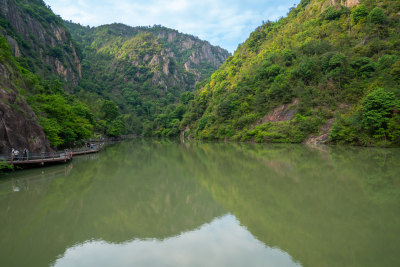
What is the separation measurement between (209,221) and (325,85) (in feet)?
144

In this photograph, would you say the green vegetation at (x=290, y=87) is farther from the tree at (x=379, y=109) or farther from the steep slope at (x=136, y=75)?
the steep slope at (x=136, y=75)

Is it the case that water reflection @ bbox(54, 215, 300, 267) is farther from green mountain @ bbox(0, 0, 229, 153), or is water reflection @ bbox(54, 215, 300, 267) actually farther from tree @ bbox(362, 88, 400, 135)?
tree @ bbox(362, 88, 400, 135)

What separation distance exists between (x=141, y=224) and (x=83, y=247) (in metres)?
2.08

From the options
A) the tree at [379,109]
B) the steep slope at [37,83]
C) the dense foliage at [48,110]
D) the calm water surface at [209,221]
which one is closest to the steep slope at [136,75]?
the steep slope at [37,83]

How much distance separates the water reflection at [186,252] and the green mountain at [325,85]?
103ft

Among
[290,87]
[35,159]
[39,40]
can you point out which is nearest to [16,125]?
[35,159]

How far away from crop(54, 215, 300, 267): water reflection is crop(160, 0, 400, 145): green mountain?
31297 mm

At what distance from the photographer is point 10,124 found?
19234mm

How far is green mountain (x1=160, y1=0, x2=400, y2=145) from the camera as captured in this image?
32719mm

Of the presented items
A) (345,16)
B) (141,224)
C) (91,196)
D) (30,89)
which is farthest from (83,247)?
(345,16)

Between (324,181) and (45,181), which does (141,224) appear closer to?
(324,181)

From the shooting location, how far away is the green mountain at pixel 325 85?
32.7 m

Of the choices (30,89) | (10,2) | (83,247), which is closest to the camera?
(83,247)

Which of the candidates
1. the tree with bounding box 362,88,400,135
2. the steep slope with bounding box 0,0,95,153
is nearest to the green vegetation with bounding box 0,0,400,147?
the tree with bounding box 362,88,400,135
